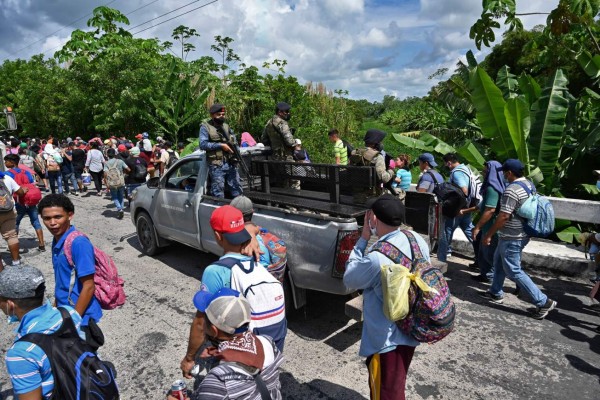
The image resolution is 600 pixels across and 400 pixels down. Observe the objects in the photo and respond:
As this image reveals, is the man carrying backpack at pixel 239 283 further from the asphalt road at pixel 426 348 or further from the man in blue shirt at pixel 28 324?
the asphalt road at pixel 426 348

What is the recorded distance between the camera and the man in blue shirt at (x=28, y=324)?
1.79 m

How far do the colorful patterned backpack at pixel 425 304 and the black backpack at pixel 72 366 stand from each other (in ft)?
5.40

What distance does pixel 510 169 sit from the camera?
15.1ft

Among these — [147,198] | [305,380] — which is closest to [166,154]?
[147,198]

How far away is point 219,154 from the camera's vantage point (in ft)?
18.1

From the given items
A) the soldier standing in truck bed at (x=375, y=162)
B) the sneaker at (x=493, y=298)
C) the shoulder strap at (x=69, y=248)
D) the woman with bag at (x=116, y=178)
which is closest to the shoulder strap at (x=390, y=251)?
the shoulder strap at (x=69, y=248)

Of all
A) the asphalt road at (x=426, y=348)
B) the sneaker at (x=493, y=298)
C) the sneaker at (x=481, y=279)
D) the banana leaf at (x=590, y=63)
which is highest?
the banana leaf at (x=590, y=63)

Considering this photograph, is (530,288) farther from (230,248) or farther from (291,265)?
(230,248)

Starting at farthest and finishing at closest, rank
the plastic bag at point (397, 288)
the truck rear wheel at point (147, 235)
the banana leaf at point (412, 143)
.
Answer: the banana leaf at point (412, 143), the truck rear wheel at point (147, 235), the plastic bag at point (397, 288)

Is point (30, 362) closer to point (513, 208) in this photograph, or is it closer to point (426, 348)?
point (426, 348)

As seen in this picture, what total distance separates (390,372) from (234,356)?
1.18 metres

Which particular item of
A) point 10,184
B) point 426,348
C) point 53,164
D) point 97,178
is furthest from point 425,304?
point 53,164

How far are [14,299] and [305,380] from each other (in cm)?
248

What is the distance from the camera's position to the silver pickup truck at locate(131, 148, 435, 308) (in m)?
3.99
